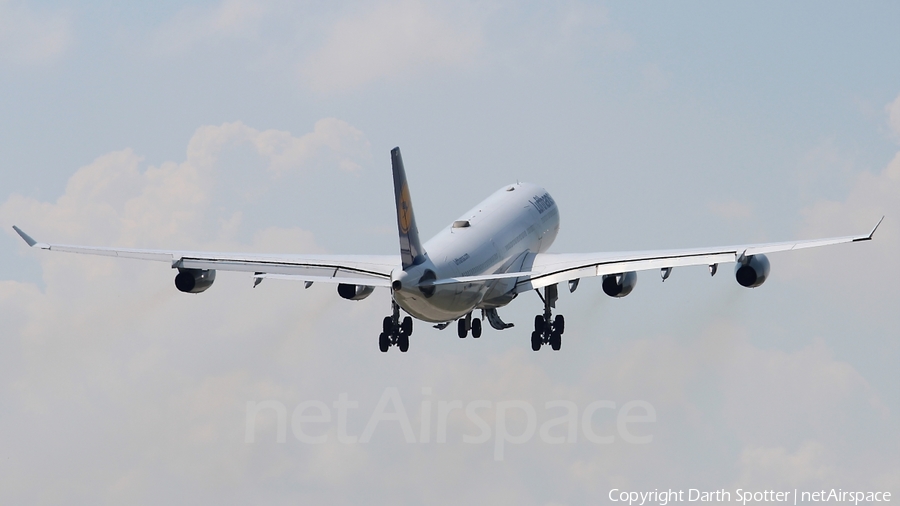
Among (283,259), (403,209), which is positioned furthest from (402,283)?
(283,259)

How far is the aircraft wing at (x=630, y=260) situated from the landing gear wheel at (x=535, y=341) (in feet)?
6.84

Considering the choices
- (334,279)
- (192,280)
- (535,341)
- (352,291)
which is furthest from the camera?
(535,341)

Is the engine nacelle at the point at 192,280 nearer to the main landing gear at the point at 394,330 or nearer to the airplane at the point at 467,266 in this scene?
the airplane at the point at 467,266

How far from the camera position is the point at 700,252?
64.1 m

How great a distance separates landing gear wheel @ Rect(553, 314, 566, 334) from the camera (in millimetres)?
72562

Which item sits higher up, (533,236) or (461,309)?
(533,236)

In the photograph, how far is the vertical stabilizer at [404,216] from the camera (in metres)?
61.4

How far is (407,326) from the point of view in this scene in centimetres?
6756

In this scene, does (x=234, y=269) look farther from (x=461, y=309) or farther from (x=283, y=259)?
(x=461, y=309)

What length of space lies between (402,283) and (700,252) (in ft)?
35.1

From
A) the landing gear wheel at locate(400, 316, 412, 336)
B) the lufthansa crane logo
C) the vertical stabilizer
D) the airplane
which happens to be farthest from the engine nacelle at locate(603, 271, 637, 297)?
the lufthansa crane logo

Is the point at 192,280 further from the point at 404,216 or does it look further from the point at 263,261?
the point at 404,216

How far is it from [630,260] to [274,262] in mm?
12972

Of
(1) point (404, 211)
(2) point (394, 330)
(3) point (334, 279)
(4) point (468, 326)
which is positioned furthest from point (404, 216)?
(4) point (468, 326)
